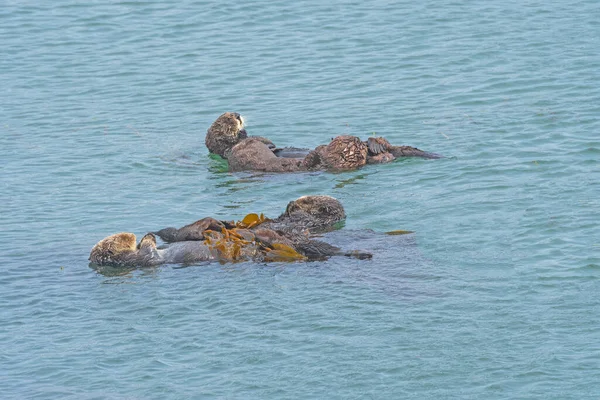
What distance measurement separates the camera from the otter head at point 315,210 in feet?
30.9

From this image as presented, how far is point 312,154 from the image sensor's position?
1141 cm

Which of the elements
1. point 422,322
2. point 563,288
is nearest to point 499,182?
point 563,288

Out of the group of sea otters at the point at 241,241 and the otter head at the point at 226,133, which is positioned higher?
the otter head at the point at 226,133

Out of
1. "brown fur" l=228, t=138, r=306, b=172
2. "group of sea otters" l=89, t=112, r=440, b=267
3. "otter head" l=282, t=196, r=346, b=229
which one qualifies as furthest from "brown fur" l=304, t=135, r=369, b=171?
"otter head" l=282, t=196, r=346, b=229

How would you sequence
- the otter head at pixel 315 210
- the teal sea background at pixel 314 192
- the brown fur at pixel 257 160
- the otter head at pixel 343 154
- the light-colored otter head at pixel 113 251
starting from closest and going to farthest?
the teal sea background at pixel 314 192 → the light-colored otter head at pixel 113 251 → the otter head at pixel 315 210 → the otter head at pixel 343 154 → the brown fur at pixel 257 160

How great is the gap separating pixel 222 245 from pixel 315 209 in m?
1.17

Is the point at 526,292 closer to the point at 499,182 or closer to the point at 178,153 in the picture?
the point at 499,182

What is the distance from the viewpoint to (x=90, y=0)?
21422 millimetres

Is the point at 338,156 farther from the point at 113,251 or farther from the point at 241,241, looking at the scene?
the point at 113,251

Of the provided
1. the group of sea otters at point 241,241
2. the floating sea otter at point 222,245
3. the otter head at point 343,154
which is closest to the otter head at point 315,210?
the group of sea otters at point 241,241

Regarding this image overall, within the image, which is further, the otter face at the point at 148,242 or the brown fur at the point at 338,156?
the brown fur at the point at 338,156

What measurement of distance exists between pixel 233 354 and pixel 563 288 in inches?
100

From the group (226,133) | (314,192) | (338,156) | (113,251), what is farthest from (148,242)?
(226,133)

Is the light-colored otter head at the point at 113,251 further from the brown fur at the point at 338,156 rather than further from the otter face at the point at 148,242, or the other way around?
the brown fur at the point at 338,156
